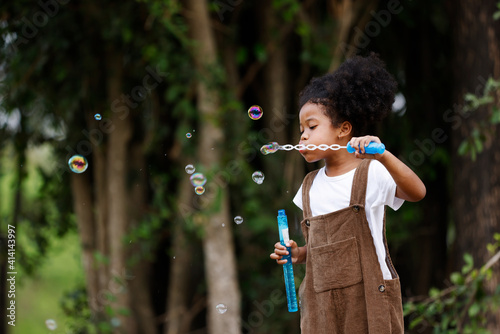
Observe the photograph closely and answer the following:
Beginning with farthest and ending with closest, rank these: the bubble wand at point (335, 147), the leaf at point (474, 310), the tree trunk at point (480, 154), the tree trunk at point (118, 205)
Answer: the tree trunk at point (118, 205) → the tree trunk at point (480, 154) → the leaf at point (474, 310) → the bubble wand at point (335, 147)

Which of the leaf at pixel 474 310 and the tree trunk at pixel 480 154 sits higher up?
the tree trunk at pixel 480 154

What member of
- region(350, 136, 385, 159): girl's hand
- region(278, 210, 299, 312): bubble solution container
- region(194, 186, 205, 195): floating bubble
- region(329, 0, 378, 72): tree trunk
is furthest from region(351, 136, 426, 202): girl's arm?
region(329, 0, 378, 72): tree trunk

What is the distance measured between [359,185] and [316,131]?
0.67ft

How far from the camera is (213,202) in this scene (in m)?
4.27

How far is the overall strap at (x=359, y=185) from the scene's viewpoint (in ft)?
5.87

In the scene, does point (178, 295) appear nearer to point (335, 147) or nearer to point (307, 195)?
point (307, 195)

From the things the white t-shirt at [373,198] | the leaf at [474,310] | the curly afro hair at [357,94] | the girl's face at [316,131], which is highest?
the curly afro hair at [357,94]

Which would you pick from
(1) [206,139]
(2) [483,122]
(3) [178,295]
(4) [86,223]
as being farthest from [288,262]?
(4) [86,223]

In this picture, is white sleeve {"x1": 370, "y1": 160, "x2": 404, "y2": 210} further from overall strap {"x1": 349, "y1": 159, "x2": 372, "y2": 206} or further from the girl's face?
the girl's face

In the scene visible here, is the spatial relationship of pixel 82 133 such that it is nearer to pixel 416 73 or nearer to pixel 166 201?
pixel 166 201

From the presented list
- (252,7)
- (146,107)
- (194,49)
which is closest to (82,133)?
(146,107)

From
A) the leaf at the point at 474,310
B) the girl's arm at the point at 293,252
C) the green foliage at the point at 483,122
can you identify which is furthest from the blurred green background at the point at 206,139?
the girl's arm at the point at 293,252

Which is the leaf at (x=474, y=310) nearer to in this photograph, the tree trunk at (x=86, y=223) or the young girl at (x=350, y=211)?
the young girl at (x=350, y=211)

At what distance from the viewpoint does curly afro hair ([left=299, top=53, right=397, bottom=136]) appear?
188 cm
